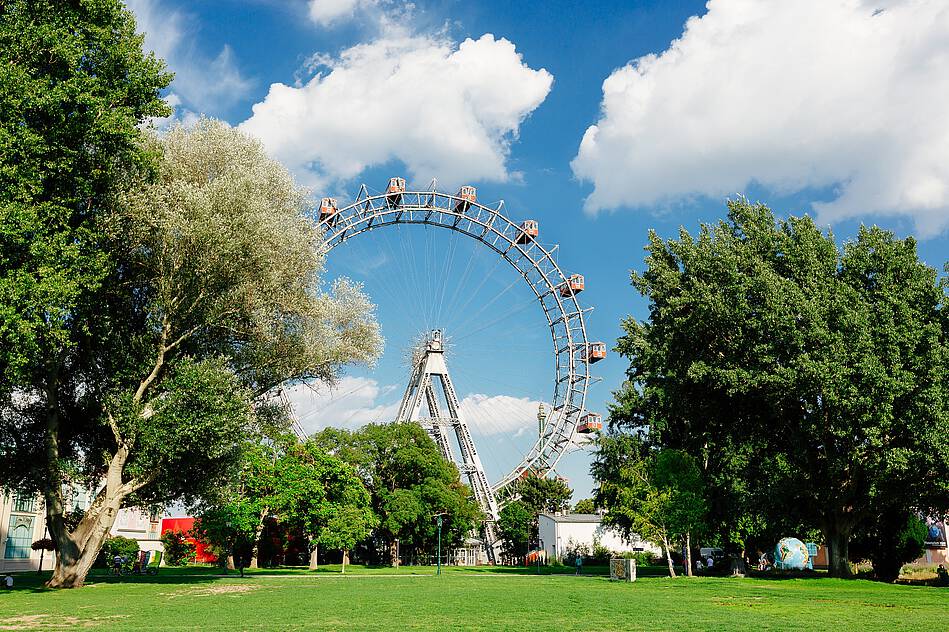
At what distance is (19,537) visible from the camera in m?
46.0

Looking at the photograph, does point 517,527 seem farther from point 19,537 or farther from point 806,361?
point 806,361

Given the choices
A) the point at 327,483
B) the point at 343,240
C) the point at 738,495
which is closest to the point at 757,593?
the point at 738,495

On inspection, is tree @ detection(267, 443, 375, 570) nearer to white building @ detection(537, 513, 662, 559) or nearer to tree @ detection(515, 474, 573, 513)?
white building @ detection(537, 513, 662, 559)

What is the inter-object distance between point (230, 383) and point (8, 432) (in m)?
8.62

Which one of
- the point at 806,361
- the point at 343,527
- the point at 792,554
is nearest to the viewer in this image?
the point at 806,361

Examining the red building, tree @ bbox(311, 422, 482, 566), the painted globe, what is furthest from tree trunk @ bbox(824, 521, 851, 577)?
the red building

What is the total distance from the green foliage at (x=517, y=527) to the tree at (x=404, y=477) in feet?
55.1

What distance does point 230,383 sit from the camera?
24.1 meters

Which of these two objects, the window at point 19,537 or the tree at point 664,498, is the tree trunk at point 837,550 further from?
the window at point 19,537

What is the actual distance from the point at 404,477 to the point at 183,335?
134 feet

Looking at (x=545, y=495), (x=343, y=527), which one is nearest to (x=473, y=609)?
(x=343, y=527)

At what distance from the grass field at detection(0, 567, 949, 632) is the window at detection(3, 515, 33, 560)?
26936 mm

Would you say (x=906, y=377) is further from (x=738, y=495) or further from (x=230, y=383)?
(x=230, y=383)

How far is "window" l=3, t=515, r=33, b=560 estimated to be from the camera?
4488cm
